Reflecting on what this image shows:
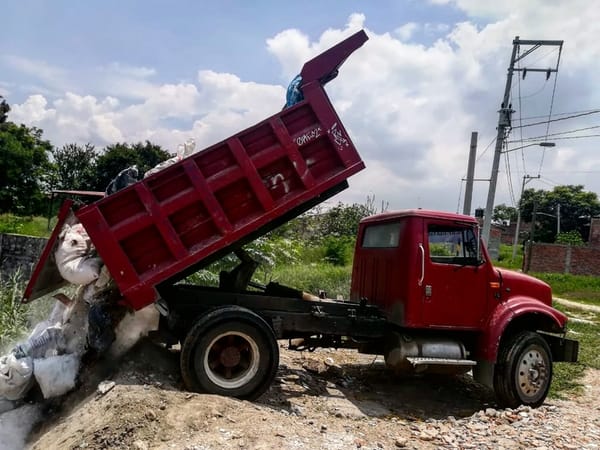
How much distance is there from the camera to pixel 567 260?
3375 cm

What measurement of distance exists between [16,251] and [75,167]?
25.7 meters

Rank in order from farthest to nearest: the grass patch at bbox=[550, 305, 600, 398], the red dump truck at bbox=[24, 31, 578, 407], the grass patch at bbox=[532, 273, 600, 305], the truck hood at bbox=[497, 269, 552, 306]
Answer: the grass patch at bbox=[532, 273, 600, 305]
the grass patch at bbox=[550, 305, 600, 398]
the truck hood at bbox=[497, 269, 552, 306]
the red dump truck at bbox=[24, 31, 578, 407]

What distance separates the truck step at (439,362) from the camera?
597 cm

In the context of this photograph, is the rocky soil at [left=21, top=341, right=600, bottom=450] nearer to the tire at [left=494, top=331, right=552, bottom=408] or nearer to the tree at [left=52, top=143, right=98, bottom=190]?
the tire at [left=494, top=331, right=552, bottom=408]

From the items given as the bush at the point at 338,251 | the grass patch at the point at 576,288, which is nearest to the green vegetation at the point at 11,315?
the bush at the point at 338,251

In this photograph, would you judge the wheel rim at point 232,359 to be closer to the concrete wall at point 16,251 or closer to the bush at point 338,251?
the concrete wall at point 16,251

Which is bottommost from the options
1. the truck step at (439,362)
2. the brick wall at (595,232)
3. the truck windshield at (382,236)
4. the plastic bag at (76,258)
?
the truck step at (439,362)

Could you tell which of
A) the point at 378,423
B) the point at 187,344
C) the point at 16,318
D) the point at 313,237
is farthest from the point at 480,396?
the point at 313,237

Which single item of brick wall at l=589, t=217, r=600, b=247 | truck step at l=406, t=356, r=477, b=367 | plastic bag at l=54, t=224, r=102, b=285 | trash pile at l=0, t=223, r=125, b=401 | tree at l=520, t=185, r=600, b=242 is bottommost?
truck step at l=406, t=356, r=477, b=367

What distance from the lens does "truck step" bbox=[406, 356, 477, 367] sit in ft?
19.6

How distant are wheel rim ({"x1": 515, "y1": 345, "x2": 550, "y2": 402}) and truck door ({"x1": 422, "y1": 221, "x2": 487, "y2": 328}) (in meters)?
0.70

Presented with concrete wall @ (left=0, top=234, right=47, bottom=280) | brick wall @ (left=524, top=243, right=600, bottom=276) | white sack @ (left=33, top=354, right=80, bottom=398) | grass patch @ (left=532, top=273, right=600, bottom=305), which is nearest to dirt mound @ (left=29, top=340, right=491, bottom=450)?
white sack @ (left=33, top=354, right=80, bottom=398)

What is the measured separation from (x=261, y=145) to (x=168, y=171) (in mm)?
925

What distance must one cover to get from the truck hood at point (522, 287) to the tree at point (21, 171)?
81.8ft
